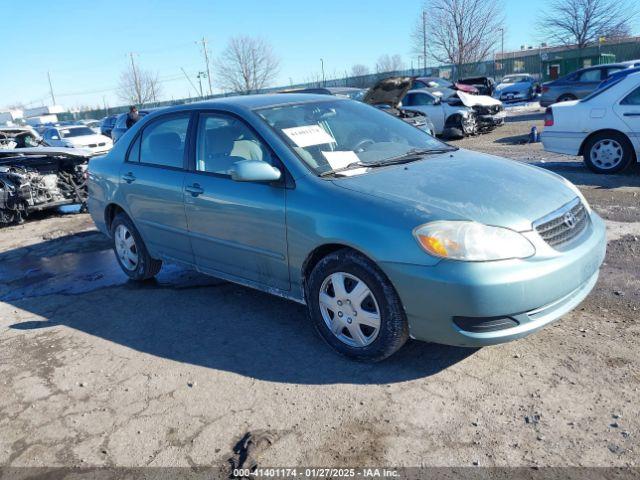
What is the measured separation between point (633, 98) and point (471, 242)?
660 centimetres

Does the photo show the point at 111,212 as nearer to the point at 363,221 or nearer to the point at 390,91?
the point at 363,221

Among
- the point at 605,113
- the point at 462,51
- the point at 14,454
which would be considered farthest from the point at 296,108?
the point at 462,51

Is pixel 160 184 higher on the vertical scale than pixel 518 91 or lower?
lower

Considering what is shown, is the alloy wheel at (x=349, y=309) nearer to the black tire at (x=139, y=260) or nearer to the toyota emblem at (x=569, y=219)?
the toyota emblem at (x=569, y=219)

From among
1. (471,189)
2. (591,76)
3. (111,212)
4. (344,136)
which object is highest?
(591,76)

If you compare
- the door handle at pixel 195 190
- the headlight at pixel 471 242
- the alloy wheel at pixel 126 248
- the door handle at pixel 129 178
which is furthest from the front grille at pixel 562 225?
the alloy wheel at pixel 126 248

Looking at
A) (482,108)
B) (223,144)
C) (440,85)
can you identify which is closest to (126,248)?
(223,144)

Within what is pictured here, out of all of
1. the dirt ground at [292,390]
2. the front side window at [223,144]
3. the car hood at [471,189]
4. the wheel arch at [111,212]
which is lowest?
the dirt ground at [292,390]

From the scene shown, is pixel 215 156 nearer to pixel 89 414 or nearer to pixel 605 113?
pixel 89 414

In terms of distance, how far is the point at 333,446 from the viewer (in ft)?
8.74

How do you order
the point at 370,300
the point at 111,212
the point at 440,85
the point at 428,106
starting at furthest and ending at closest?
the point at 440,85, the point at 428,106, the point at 111,212, the point at 370,300

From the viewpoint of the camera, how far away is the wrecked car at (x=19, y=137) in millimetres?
11031

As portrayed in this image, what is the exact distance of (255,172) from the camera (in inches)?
138

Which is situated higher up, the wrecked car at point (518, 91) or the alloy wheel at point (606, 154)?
the wrecked car at point (518, 91)
